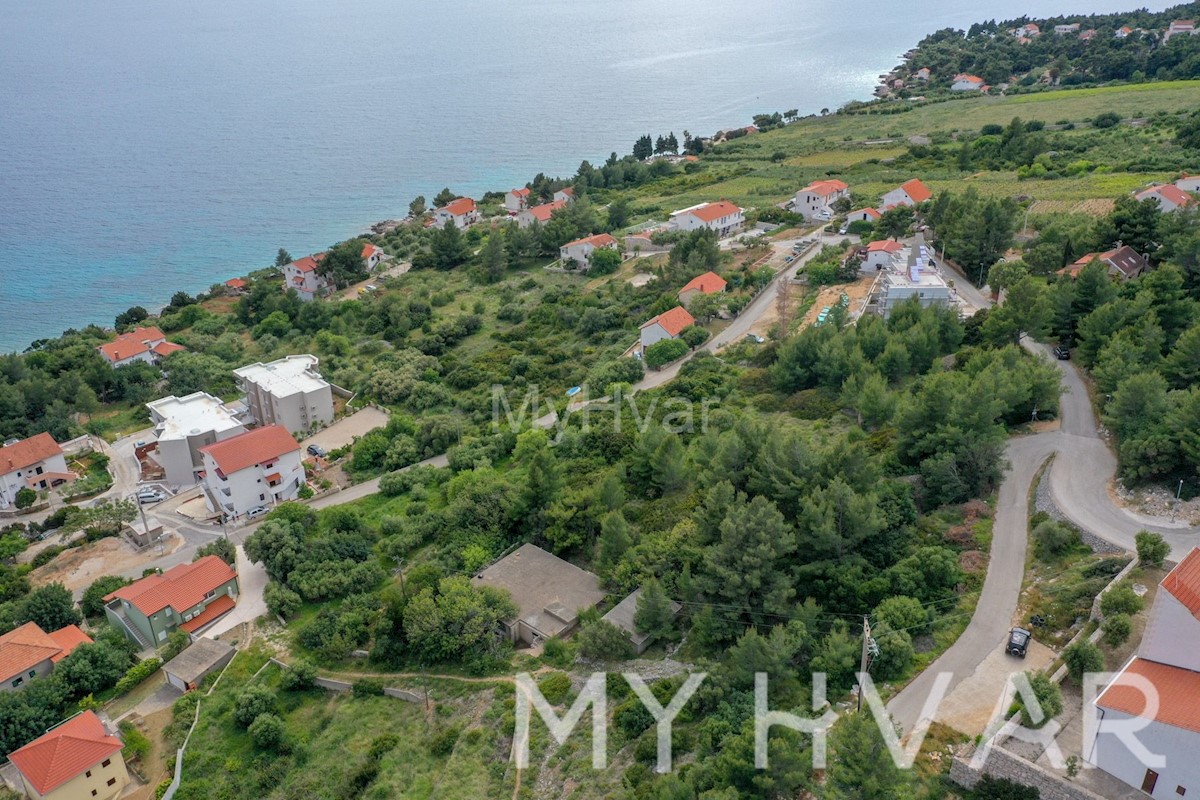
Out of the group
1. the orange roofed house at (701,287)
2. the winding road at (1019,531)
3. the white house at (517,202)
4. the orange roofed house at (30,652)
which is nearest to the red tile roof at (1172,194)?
the winding road at (1019,531)

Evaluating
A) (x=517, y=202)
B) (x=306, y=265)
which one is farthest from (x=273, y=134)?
(x=306, y=265)

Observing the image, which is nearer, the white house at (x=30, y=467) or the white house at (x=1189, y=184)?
the white house at (x=30, y=467)

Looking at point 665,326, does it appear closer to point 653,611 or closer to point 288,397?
point 288,397

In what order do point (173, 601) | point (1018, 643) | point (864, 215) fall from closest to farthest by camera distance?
point (1018, 643)
point (173, 601)
point (864, 215)

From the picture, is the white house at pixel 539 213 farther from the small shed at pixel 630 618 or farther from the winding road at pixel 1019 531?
the small shed at pixel 630 618

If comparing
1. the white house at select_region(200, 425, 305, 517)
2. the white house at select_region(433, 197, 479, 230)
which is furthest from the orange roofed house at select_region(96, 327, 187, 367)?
the white house at select_region(433, 197, 479, 230)

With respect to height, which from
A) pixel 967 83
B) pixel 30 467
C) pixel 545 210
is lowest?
pixel 30 467
